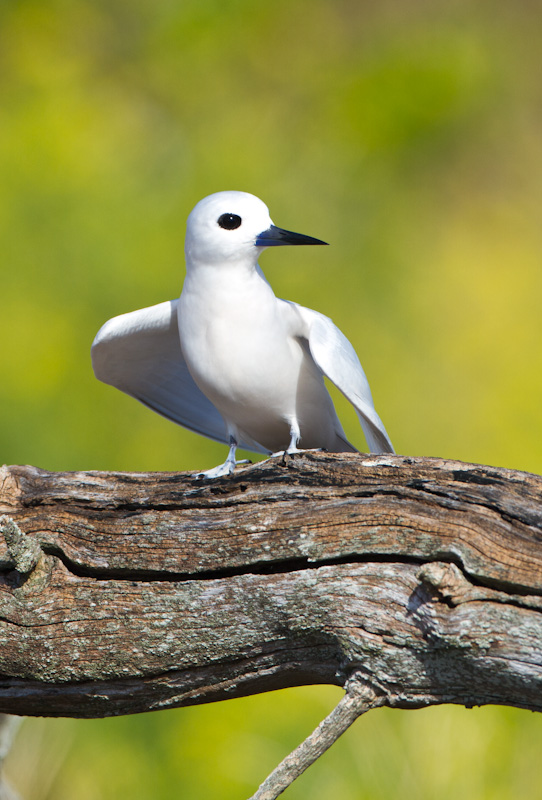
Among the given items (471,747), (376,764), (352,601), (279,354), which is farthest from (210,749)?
(352,601)

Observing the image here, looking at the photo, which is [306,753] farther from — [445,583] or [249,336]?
[249,336]

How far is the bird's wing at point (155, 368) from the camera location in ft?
12.3

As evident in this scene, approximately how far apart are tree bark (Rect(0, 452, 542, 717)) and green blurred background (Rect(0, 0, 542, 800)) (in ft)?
10.3

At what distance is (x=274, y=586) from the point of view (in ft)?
8.36

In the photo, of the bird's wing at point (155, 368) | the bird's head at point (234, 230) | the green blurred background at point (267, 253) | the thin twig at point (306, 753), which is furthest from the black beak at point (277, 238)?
the green blurred background at point (267, 253)

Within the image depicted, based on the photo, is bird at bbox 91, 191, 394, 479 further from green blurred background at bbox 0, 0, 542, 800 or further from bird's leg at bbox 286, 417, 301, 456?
green blurred background at bbox 0, 0, 542, 800

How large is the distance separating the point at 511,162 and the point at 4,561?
9.99 meters

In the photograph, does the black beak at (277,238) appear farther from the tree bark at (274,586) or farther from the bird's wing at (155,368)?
the tree bark at (274,586)

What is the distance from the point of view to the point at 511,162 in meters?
11.3

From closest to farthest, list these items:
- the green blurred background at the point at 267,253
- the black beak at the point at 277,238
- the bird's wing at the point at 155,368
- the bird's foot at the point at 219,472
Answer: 1. the bird's foot at the point at 219,472
2. the black beak at the point at 277,238
3. the bird's wing at the point at 155,368
4. the green blurred background at the point at 267,253

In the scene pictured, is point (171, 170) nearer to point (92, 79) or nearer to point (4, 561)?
point (92, 79)

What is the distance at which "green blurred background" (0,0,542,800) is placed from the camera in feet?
21.4

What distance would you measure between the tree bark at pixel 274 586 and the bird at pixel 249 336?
0.41 metres

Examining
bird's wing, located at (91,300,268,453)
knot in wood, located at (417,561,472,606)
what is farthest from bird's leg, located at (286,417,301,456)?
knot in wood, located at (417,561,472,606)
